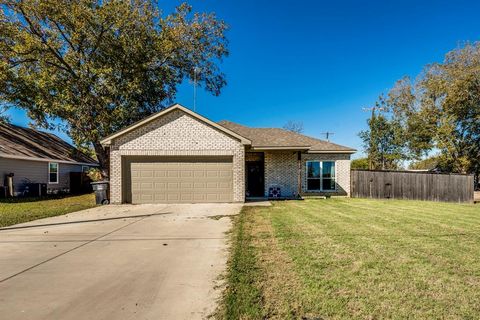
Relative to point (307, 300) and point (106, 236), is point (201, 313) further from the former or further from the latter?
point (106, 236)

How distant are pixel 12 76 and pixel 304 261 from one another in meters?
19.0

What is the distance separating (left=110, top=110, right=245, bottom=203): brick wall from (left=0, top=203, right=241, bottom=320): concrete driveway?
5.37m

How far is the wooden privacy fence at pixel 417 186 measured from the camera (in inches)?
615

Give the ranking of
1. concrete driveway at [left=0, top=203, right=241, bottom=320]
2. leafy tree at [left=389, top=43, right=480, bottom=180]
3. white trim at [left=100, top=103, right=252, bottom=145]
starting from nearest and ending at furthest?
concrete driveway at [left=0, top=203, right=241, bottom=320], white trim at [left=100, top=103, right=252, bottom=145], leafy tree at [left=389, top=43, right=480, bottom=180]

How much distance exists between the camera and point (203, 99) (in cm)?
2378

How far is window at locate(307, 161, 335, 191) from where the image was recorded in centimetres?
1675

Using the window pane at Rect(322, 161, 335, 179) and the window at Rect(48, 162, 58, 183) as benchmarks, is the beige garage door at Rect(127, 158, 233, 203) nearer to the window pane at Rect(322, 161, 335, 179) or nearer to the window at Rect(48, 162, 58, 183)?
the window pane at Rect(322, 161, 335, 179)

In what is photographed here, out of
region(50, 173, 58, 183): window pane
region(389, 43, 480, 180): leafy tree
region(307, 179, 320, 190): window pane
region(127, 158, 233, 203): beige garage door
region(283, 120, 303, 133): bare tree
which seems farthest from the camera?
region(283, 120, 303, 133): bare tree

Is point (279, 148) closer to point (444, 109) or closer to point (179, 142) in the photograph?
point (179, 142)

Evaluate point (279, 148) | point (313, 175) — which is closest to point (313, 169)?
point (313, 175)

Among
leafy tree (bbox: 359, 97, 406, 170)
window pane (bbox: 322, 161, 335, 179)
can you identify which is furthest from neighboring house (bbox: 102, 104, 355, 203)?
leafy tree (bbox: 359, 97, 406, 170)

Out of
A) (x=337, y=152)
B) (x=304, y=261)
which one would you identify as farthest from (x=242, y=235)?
(x=337, y=152)

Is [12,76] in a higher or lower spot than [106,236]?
higher

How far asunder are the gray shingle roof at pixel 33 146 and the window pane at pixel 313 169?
1706cm
